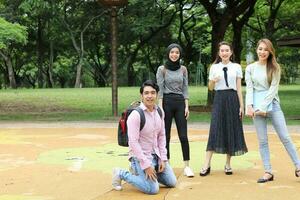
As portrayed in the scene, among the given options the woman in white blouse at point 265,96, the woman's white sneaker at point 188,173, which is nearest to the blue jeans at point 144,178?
the woman's white sneaker at point 188,173

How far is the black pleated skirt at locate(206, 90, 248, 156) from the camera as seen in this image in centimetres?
775

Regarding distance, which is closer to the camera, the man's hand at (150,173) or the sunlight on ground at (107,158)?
the man's hand at (150,173)

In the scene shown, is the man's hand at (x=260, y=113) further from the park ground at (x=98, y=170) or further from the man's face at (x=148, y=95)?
the man's face at (x=148, y=95)

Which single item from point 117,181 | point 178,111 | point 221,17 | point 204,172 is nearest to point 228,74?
point 178,111

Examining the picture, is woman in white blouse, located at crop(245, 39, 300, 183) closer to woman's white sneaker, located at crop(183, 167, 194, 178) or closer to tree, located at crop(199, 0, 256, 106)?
woman's white sneaker, located at crop(183, 167, 194, 178)

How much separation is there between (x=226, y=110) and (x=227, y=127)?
0.23 m

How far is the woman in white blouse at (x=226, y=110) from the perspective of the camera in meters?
7.75

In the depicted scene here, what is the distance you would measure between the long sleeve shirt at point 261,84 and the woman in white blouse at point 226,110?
1.44ft

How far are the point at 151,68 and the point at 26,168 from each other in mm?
50419

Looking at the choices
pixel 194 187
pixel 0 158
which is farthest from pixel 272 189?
pixel 0 158

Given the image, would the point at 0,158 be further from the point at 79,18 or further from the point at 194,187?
the point at 79,18

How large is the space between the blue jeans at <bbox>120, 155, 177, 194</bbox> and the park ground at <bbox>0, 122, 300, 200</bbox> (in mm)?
87

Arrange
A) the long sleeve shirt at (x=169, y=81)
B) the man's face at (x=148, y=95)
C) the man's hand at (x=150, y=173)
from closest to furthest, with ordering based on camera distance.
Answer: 1. the man's hand at (x=150, y=173)
2. the man's face at (x=148, y=95)
3. the long sleeve shirt at (x=169, y=81)

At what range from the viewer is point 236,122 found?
7770mm
